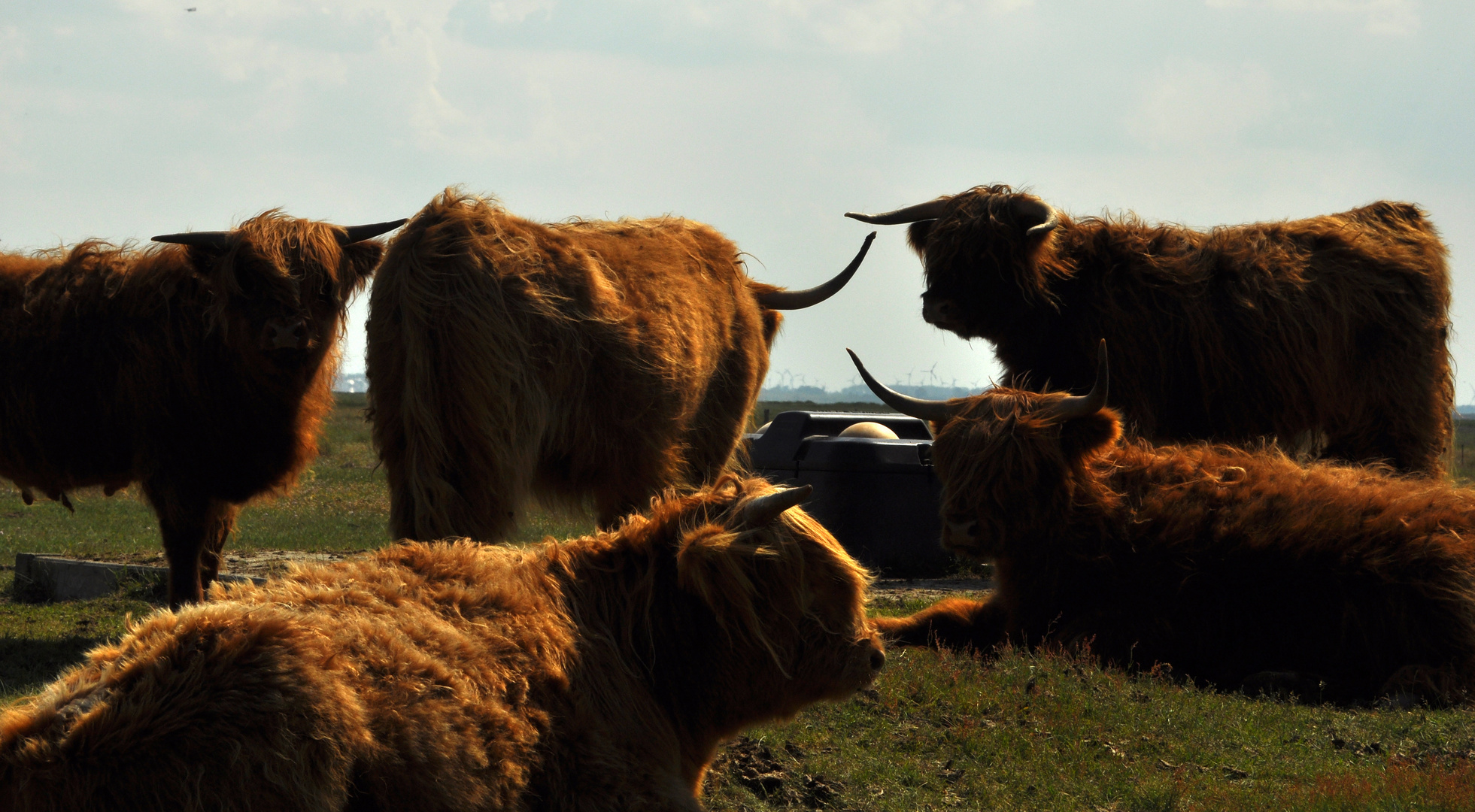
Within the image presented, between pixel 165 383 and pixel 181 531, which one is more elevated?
pixel 165 383

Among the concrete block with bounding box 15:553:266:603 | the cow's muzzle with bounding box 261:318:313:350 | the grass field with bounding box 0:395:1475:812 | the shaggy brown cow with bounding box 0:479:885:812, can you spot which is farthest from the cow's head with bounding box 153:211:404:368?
the shaggy brown cow with bounding box 0:479:885:812

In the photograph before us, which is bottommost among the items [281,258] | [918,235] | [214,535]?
[214,535]

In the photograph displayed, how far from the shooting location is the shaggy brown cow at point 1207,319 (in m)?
7.52

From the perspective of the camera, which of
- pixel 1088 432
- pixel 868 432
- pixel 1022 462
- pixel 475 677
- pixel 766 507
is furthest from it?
pixel 868 432

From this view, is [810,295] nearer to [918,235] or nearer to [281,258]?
[918,235]

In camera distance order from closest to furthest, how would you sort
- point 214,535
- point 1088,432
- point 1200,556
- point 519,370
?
point 519,370 → point 1200,556 → point 1088,432 → point 214,535

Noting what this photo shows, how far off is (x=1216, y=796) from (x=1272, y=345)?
14.1 ft

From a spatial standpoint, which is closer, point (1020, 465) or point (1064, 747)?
point (1064, 747)

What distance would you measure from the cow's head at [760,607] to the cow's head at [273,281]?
10.7 feet

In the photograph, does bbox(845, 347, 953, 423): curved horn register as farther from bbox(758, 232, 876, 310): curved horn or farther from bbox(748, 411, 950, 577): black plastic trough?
bbox(748, 411, 950, 577): black plastic trough

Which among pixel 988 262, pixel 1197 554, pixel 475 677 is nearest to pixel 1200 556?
pixel 1197 554

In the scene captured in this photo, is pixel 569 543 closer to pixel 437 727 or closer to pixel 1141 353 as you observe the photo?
pixel 437 727

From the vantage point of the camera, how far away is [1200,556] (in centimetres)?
559

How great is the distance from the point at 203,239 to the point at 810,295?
3422mm
